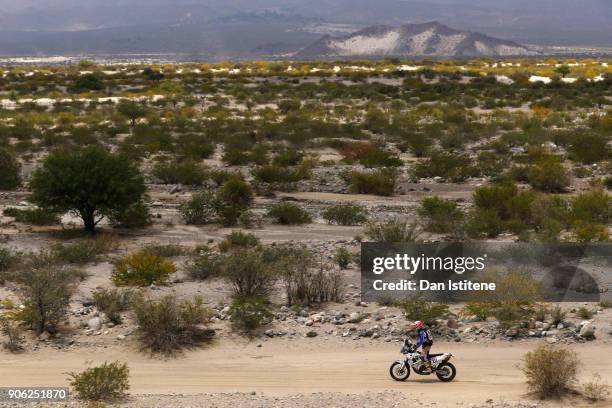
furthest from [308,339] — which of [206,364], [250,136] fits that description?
[250,136]

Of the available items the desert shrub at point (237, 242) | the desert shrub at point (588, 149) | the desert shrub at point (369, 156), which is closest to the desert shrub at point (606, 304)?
the desert shrub at point (237, 242)

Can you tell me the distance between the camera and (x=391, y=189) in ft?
86.3

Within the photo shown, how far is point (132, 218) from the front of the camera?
21.4 metres

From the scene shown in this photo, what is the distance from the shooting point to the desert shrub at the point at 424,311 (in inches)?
552

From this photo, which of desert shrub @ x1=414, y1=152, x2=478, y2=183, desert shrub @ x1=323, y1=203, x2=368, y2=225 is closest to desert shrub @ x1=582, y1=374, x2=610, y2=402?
desert shrub @ x1=323, y1=203, x2=368, y2=225

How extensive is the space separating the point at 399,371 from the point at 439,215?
354 inches

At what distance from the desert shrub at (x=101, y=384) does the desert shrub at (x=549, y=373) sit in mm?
5419

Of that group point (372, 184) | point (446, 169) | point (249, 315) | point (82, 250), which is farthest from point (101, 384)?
point (446, 169)

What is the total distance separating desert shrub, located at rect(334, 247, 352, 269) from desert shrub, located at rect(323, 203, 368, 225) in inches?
151

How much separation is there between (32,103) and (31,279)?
41.3 meters

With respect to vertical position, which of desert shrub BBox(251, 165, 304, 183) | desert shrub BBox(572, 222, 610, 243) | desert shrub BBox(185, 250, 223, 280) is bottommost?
desert shrub BBox(251, 165, 304, 183)

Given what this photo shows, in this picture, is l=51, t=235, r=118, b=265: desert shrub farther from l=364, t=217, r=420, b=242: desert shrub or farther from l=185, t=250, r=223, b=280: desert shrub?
l=364, t=217, r=420, b=242: desert shrub

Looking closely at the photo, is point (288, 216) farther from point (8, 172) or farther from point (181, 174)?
point (8, 172)

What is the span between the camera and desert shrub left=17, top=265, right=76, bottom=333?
13852 mm
